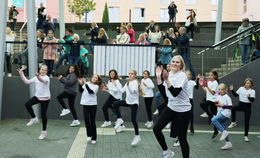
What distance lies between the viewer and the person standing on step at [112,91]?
9.77 m

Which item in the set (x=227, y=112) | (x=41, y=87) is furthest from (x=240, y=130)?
(x=41, y=87)

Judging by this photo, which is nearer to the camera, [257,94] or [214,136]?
[214,136]

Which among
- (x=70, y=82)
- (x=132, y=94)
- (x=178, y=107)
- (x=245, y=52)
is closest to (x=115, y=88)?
(x=132, y=94)

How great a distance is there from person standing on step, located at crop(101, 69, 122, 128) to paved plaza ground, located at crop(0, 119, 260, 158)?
1.99 ft

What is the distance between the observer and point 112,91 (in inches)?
415

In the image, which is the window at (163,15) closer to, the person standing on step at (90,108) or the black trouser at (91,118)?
the person standing on step at (90,108)

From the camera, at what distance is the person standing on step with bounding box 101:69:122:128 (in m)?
9.77

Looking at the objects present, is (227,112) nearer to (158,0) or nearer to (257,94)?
(257,94)

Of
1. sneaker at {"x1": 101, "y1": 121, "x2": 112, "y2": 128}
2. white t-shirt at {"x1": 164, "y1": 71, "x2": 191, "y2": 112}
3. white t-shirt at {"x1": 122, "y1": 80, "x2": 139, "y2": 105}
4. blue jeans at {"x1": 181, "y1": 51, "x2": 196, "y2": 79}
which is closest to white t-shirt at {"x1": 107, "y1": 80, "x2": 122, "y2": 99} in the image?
white t-shirt at {"x1": 122, "y1": 80, "x2": 139, "y2": 105}

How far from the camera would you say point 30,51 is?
11844mm

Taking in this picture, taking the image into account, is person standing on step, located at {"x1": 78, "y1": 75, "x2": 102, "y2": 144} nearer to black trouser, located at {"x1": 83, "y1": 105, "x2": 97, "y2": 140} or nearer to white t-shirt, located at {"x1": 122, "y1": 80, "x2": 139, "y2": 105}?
black trouser, located at {"x1": 83, "y1": 105, "x2": 97, "y2": 140}

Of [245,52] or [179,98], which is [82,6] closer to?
[245,52]

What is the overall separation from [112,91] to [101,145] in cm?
254

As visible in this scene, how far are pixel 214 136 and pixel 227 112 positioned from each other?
110 centimetres
